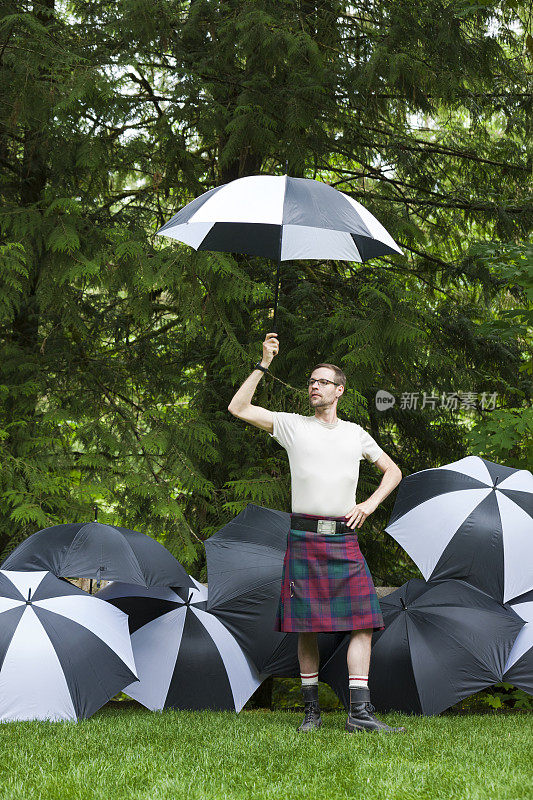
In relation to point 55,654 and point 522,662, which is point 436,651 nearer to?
point 522,662

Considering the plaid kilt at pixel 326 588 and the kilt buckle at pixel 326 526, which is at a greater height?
the kilt buckle at pixel 326 526

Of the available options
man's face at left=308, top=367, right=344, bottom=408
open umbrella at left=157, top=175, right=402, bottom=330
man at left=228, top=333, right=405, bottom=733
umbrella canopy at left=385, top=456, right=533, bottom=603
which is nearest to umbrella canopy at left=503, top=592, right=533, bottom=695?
umbrella canopy at left=385, top=456, right=533, bottom=603

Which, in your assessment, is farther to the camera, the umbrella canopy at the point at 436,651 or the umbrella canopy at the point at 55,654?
the umbrella canopy at the point at 436,651

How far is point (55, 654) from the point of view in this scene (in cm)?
437

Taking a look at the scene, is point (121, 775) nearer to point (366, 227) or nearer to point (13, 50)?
point (366, 227)

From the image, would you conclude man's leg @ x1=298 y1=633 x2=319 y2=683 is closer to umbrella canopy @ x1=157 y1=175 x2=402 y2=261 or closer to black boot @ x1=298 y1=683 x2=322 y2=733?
black boot @ x1=298 y1=683 x2=322 y2=733

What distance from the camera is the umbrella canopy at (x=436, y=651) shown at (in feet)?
15.8

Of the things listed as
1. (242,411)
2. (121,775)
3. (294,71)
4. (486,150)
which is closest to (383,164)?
(486,150)

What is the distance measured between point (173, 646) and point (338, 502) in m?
1.54

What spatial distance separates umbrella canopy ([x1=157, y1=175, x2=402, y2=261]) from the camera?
4.43 m

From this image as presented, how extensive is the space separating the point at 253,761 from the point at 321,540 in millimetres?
1222

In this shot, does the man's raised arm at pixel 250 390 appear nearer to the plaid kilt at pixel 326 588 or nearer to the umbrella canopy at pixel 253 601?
the plaid kilt at pixel 326 588

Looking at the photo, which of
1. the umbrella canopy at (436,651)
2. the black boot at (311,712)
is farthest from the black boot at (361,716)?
the umbrella canopy at (436,651)

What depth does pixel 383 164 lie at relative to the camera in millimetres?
8539
